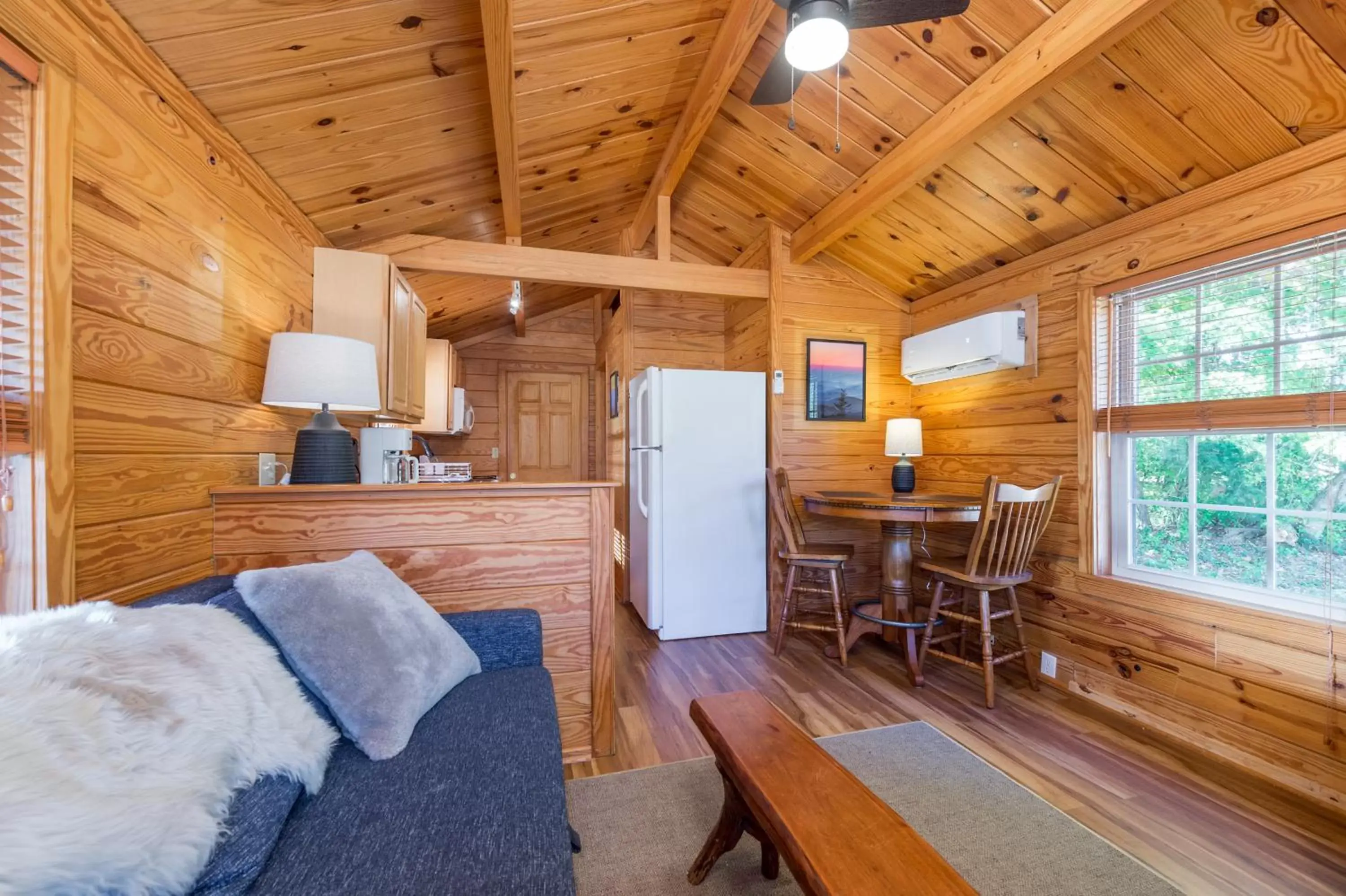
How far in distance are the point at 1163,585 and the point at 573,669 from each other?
244 centimetres

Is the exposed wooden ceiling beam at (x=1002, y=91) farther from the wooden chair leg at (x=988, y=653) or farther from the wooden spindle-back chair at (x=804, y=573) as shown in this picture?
the wooden chair leg at (x=988, y=653)

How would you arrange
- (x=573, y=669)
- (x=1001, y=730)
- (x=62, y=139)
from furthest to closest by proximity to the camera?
(x=1001, y=730)
(x=573, y=669)
(x=62, y=139)

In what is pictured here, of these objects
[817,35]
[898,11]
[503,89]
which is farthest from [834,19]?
[503,89]

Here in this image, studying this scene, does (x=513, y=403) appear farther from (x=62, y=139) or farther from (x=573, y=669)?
(x=62, y=139)

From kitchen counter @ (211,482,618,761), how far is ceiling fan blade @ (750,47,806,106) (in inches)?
61.7

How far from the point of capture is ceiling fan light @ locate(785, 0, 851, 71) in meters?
1.54

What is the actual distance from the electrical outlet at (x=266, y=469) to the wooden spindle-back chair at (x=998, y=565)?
289 centimetres

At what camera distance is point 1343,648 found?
1796 millimetres

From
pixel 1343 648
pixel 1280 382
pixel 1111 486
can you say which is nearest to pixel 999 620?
pixel 1111 486

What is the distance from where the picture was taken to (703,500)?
3.56 m

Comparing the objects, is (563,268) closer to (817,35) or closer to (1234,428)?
(817,35)

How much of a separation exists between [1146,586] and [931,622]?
869 millimetres

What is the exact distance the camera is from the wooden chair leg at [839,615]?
9.81 ft

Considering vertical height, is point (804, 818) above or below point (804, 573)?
above
